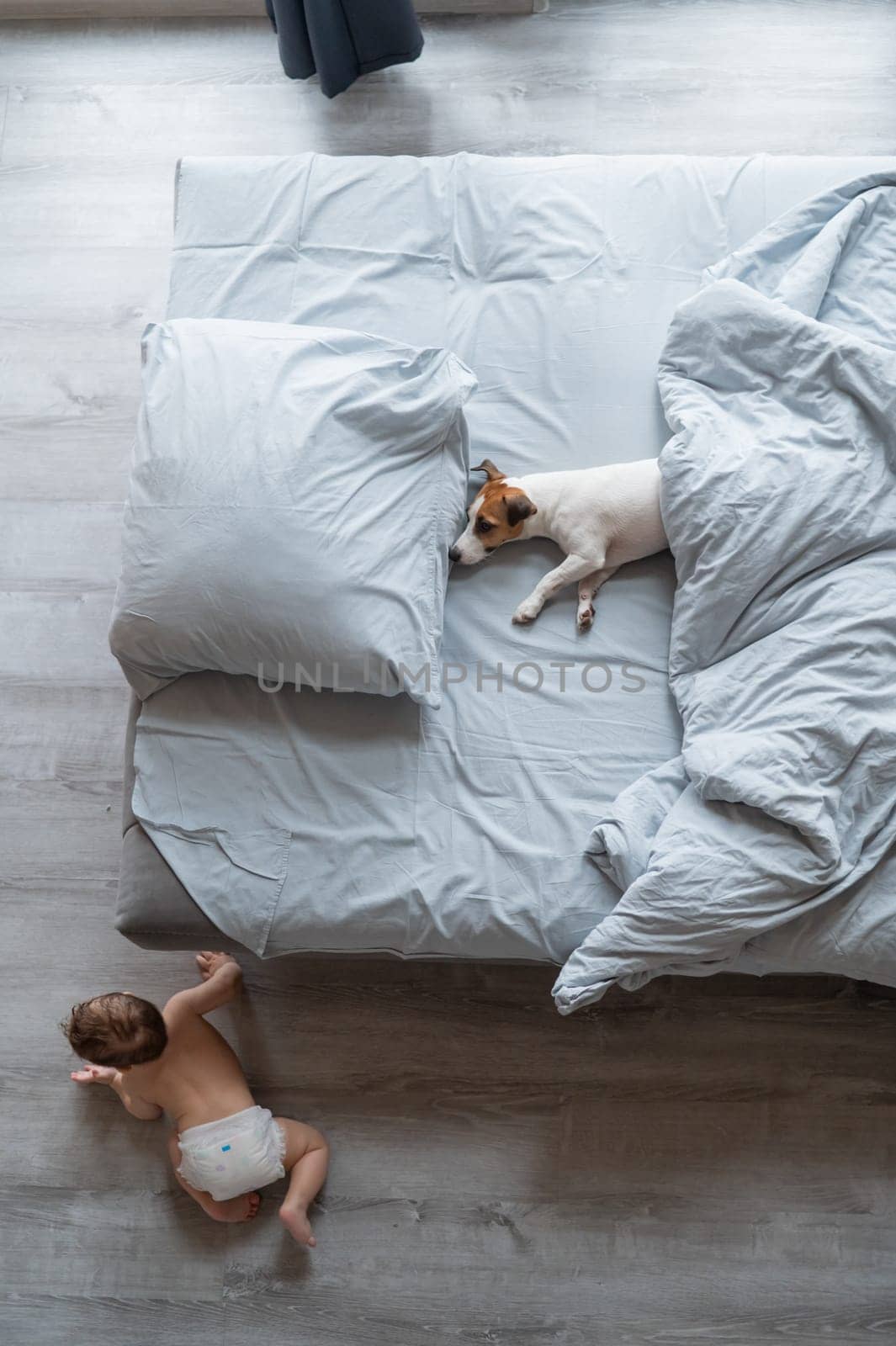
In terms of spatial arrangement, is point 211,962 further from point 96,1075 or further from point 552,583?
point 552,583

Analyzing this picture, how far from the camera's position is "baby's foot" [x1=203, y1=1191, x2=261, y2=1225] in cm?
164

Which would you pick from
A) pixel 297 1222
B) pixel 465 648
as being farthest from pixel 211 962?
pixel 465 648

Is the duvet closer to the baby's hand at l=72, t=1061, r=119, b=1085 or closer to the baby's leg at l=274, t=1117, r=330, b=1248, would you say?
the baby's leg at l=274, t=1117, r=330, b=1248

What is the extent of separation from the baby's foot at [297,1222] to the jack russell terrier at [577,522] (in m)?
0.98

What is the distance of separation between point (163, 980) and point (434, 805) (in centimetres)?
68

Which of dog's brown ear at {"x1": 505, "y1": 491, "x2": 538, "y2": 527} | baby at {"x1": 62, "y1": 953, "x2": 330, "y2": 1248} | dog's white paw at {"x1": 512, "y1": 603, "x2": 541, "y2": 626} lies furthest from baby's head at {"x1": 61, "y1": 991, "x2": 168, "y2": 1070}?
dog's brown ear at {"x1": 505, "y1": 491, "x2": 538, "y2": 527}

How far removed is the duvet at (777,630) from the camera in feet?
4.42

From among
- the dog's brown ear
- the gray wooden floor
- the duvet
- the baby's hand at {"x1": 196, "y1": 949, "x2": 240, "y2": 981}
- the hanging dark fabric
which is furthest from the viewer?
the hanging dark fabric

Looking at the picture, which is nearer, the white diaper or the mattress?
the mattress

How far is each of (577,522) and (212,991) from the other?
97 centimetres

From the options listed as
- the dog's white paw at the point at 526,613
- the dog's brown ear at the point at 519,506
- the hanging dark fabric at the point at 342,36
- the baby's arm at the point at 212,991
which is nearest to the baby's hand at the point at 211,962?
the baby's arm at the point at 212,991

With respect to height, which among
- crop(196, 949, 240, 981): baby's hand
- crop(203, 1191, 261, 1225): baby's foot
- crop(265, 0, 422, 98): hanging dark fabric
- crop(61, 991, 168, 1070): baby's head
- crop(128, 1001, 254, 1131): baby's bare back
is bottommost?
crop(203, 1191, 261, 1225): baby's foot

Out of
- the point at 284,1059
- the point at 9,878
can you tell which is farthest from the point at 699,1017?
the point at 9,878

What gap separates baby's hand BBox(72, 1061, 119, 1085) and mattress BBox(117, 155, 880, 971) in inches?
14.4
